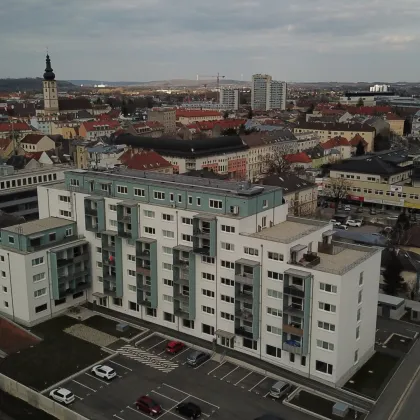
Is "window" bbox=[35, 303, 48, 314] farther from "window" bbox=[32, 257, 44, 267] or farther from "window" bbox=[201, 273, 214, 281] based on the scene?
"window" bbox=[201, 273, 214, 281]

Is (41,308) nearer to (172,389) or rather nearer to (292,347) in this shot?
(172,389)

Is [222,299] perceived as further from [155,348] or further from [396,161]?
[396,161]

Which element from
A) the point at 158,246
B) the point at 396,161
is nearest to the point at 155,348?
the point at 158,246

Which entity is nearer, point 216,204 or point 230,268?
point 230,268

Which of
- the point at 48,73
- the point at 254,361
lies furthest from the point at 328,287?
the point at 48,73

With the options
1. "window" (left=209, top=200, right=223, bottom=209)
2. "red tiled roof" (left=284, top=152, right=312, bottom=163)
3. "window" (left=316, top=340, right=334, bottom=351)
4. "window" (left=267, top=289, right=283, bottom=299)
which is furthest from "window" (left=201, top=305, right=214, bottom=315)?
"red tiled roof" (left=284, top=152, right=312, bottom=163)

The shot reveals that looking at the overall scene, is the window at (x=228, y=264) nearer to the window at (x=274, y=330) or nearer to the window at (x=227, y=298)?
the window at (x=227, y=298)
